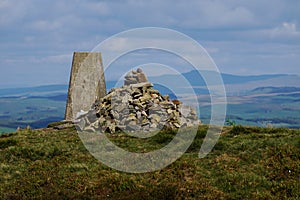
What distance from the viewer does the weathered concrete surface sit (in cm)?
2859

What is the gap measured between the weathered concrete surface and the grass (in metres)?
8.98

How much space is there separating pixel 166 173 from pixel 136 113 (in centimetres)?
901

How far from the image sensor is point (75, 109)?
93.4ft

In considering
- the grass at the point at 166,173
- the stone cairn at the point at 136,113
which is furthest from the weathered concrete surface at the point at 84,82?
the grass at the point at 166,173

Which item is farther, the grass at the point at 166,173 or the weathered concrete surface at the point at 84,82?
the weathered concrete surface at the point at 84,82

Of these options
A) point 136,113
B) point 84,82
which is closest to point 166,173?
point 136,113

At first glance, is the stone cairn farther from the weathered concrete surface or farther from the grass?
the weathered concrete surface

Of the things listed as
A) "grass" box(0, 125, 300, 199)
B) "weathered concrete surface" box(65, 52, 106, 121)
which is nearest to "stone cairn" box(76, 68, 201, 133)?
"grass" box(0, 125, 300, 199)

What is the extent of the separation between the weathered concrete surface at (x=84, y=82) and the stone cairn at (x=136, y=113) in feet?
10.5

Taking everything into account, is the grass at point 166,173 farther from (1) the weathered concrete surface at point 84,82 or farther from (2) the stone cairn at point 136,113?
(1) the weathered concrete surface at point 84,82

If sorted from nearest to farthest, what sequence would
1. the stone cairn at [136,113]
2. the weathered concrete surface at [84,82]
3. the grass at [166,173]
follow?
the grass at [166,173] < the stone cairn at [136,113] < the weathered concrete surface at [84,82]

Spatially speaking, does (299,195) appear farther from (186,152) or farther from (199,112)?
(199,112)

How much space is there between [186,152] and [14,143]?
8607 mm

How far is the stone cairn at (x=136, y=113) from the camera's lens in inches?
886
